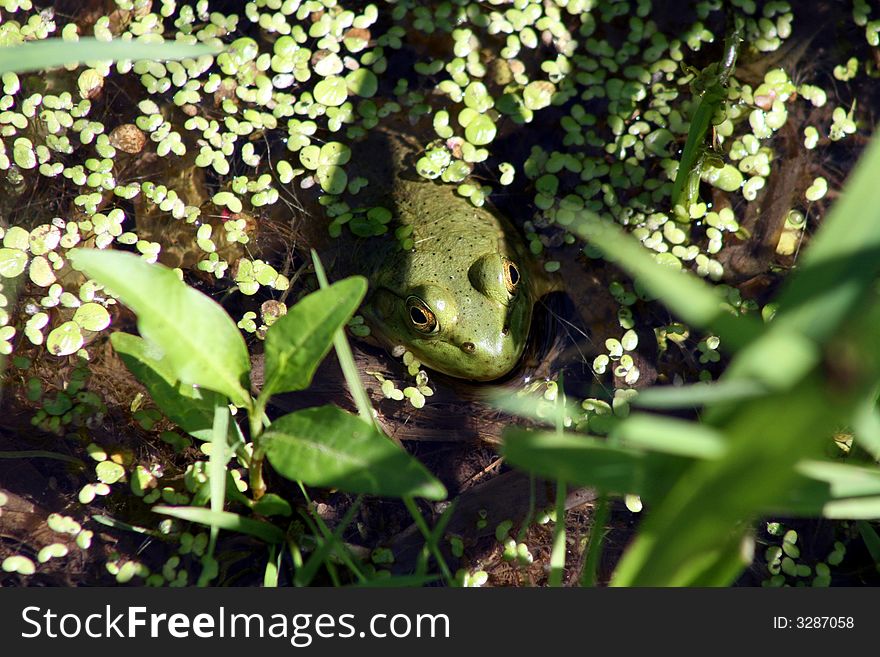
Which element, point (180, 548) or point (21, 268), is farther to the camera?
point (21, 268)

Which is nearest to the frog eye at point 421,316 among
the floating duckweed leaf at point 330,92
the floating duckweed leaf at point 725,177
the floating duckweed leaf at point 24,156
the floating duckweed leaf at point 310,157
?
the floating duckweed leaf at point 310,157

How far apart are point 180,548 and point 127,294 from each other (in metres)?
1.25

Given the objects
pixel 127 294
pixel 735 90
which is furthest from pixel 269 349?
pixel 735 90

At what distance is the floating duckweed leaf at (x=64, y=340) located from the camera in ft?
8.48

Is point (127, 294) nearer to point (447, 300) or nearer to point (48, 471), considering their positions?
point (447, 300)

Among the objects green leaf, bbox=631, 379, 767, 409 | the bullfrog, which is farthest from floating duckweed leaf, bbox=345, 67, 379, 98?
green leaf, bbox=631, 379, 767, 409

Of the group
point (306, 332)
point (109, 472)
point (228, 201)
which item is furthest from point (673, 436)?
point (228, 201)

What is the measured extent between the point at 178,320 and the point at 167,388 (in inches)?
19.8

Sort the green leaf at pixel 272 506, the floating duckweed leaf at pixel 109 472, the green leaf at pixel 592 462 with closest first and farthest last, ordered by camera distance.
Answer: the green leaf at pixel 592 462 < the green leaf at pixel 272 506 < the floating duckweed leaf at pixel 109 472

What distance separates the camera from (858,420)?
128 centimetres

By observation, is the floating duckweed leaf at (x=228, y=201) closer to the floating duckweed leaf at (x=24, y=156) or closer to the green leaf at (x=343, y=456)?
the floating duckweed leaf at (x=24, y=156)

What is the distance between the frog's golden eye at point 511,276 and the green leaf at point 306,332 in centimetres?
93

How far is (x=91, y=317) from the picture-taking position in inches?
105

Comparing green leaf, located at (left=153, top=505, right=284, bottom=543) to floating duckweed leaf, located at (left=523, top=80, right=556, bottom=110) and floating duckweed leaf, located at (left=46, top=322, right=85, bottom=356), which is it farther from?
floating duckweed leaf, located at (left=523, top=80, right=556, bottom=110)
